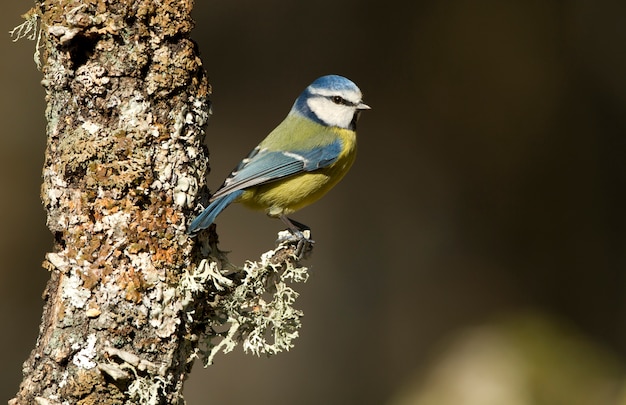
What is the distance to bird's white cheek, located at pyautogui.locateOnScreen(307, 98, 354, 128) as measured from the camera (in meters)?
2.91

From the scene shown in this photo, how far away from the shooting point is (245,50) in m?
4.57

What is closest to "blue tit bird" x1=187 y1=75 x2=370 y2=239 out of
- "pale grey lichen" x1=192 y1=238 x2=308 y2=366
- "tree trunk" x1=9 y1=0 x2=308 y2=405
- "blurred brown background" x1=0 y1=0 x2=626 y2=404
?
"pale grey lichen" x1=192 y1=238 x2=308 y2=366

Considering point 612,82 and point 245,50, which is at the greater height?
point 245,50

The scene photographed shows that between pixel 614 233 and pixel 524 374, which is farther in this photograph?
pixel 614 233

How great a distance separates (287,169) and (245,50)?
2198 mm

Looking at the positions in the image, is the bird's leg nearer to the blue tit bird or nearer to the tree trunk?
the blue tit bird

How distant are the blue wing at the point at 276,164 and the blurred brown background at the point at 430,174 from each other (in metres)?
1.88

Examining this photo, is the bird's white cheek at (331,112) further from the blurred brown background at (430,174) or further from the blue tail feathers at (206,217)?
the blurred brown background at (430,174)

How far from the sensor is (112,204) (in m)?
1.77

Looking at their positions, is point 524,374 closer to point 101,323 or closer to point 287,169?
point 287,169

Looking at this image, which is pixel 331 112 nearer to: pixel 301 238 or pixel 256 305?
pixel 301 238

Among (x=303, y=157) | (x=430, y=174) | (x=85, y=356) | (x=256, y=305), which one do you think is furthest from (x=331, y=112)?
(x=430, y=174)

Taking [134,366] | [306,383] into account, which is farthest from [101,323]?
[306,383]

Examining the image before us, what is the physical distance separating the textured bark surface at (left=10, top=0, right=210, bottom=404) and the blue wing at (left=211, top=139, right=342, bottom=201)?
1.88 feet
